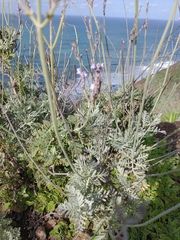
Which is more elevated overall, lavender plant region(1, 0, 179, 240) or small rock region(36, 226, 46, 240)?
lavender plant region(1, 0, 179, 240)

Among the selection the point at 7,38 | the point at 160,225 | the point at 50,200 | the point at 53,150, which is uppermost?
→ the point at 7,38

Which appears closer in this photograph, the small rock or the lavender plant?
the lavender plant

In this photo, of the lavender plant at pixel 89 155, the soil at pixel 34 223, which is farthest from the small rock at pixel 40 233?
the lavender plant at pixel 89 155

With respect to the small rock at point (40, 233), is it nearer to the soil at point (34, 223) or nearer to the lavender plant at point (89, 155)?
the soil at point (34, 223)

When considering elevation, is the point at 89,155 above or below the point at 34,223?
Result: above

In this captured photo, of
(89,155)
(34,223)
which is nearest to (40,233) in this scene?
(34,223)

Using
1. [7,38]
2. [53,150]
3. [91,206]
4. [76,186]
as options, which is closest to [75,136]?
[53,150]

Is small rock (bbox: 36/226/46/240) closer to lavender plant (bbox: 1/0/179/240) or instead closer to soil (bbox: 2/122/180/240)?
soil (bbox: 2/122/180/240)

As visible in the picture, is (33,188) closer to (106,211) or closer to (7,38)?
(106,211)

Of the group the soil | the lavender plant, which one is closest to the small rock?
the soil

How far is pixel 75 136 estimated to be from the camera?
1449mm

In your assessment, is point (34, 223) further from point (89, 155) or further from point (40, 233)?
point (89, 155)

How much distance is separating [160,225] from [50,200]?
722 mm

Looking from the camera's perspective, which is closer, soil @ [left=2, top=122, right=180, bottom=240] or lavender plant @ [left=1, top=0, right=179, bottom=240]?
lavender plant @ [left=1, top=0, right=179, bottom=240]
